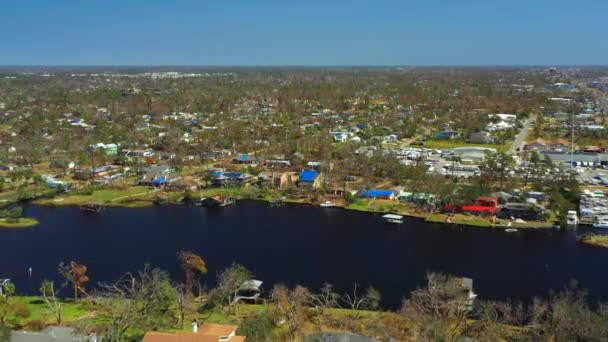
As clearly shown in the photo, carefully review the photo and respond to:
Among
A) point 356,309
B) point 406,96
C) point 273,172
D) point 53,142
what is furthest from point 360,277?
point 406,96

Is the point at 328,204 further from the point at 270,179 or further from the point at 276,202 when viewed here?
the point at 270,179

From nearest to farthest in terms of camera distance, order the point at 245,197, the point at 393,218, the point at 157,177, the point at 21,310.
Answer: the point at 21,310 → the point at 393,218 → the point at 245,197 → the point at 157,177

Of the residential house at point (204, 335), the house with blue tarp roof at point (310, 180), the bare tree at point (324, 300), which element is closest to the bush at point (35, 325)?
the residential house at point (204, 335)

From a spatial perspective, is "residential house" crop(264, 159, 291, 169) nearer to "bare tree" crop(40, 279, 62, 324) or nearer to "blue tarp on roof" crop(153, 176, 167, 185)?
"blue tarp on roof" crop(153, 176, 167, 185)

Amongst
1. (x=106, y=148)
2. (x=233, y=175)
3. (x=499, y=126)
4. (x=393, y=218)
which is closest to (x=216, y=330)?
(x=393, y=218)

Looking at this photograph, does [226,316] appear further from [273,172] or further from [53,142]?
[53,142]

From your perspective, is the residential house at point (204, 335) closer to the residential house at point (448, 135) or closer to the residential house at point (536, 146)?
the residential house at point (536, 146)
